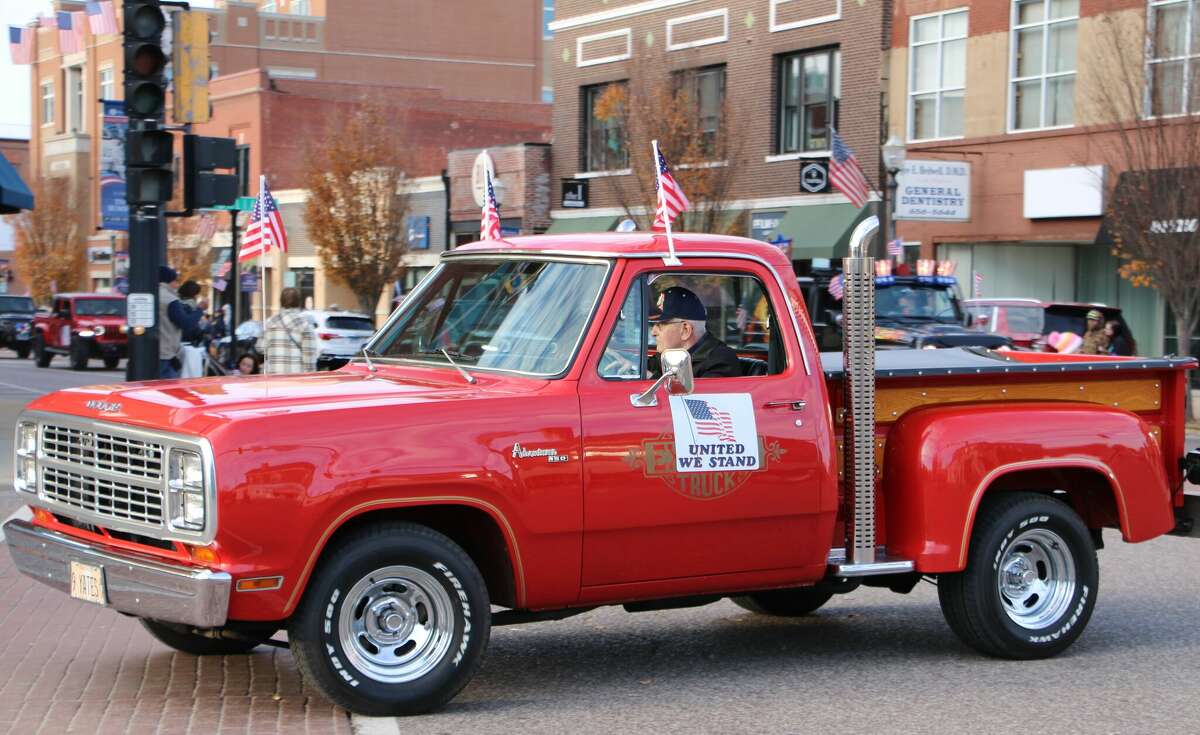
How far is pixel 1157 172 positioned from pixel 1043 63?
7559 mm

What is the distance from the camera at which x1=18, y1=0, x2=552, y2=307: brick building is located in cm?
6612

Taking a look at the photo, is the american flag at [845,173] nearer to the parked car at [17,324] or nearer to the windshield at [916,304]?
the windshield at [916,304]

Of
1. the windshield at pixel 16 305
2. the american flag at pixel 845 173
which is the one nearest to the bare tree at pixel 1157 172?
the american flag at pixel 845 173

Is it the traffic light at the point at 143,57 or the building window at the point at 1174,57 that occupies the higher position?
the building window at the point at 1174,57

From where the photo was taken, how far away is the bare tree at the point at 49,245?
64.0 metres

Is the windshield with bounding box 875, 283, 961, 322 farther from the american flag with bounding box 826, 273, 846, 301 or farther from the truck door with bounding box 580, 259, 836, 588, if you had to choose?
the truck door with bounding box 580, 259, 836, 588

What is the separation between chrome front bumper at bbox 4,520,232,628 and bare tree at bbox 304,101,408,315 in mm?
35795

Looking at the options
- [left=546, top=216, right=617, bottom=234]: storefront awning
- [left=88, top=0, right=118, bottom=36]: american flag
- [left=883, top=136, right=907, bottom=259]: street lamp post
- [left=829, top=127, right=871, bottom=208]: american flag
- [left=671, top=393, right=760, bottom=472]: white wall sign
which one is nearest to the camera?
[left=671, top=393, right=760, bottom=472]: white wall sign

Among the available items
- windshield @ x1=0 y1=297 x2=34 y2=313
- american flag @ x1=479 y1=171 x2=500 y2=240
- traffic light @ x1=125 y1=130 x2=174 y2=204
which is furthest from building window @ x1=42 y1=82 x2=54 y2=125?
american flag @ x1=479 y1=171 x2=500 y2=240

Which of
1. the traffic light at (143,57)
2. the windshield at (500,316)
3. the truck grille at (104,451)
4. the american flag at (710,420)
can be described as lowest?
the truck grille at (104,451)

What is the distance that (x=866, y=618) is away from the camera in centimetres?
878

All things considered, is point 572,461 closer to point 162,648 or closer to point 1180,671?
point 162,648

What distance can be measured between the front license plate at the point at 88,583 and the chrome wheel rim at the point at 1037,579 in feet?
13.8

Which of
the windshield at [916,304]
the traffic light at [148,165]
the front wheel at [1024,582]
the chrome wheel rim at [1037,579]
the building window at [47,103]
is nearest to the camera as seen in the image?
the front wheel at [1024,582]
